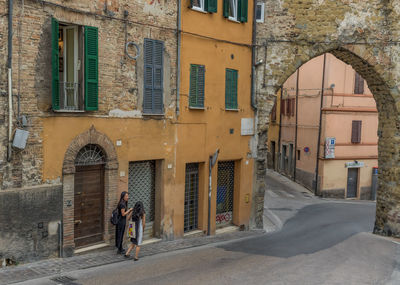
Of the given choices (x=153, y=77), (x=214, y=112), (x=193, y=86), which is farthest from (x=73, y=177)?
(x=214, y=112)

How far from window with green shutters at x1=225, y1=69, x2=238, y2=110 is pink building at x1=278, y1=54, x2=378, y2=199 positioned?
13215mm

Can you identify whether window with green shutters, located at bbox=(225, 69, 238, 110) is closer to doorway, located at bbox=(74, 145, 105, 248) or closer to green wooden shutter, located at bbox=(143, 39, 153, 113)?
green wooden shutter, located at bbox=(143, 39, 153, 113)

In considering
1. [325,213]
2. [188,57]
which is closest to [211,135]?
[188,57]

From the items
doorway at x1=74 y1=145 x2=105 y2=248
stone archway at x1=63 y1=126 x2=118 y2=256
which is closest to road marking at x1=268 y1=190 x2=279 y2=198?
stone archway at x1=63 y1=126 x2=118 y2=256

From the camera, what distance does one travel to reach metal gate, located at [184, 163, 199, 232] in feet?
49.7

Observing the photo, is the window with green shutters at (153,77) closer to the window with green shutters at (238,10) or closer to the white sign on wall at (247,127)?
the window with green shutters at (238,10)

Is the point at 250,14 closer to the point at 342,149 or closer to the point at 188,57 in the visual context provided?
the point at 188,57

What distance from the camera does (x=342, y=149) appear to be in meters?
28.4

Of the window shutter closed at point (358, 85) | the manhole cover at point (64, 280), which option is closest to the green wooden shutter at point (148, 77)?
the manhole cover at point (64, 280)

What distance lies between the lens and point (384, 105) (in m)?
17.5

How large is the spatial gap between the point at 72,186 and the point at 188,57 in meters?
5.48

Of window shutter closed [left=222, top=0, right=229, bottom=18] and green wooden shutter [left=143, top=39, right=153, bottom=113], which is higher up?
window shutter closed [left=222, top=0, right=229, bottom=18]

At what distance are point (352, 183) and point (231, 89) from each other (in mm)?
16014

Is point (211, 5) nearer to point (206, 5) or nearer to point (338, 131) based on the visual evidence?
point (206, 5)
